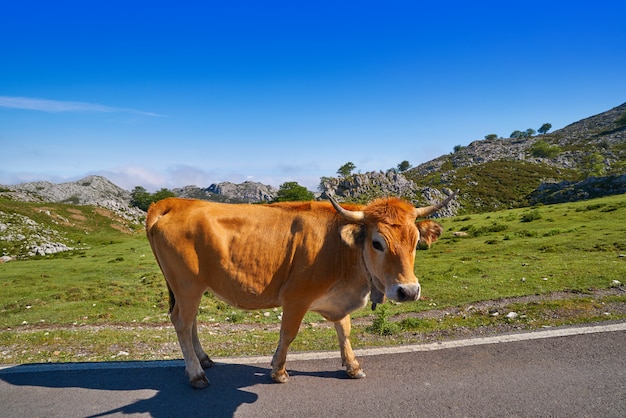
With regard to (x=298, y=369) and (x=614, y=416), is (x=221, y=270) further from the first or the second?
(x=614, y=416)

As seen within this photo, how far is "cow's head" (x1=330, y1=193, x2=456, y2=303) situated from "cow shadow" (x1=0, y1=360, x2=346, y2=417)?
194 cm

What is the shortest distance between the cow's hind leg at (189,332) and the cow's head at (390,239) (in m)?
2.71

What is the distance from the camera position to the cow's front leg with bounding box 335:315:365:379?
558 centimetres

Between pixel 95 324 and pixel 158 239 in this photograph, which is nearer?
pixel 158 239

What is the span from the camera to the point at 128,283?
58.1ft

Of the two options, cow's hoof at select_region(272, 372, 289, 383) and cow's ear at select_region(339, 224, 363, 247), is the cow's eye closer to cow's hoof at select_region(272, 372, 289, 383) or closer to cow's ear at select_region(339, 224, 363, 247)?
cow's ear at select_region(339, 224, 363, 247)

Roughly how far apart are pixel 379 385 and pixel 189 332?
9.92ft

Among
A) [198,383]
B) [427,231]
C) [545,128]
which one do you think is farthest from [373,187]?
[545,128]

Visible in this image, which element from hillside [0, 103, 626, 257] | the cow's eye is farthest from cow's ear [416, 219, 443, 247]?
hillside [0, 103, 626, 257]

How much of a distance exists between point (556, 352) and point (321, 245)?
422 cm

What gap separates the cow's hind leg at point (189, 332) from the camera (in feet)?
18.0

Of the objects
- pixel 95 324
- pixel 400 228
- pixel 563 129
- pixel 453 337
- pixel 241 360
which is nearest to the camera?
pixel 400 228

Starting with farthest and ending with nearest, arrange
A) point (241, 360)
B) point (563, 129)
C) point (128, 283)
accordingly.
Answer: point (563, 129)
point (128, 283)
point (241, 360)

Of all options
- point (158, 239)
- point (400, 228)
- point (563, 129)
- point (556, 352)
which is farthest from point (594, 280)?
point (563, 129)
